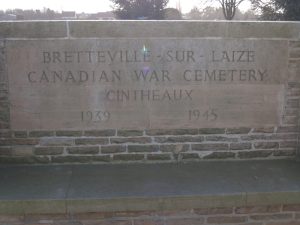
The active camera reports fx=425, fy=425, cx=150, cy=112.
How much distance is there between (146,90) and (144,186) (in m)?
1.15

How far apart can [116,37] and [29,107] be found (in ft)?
4.06

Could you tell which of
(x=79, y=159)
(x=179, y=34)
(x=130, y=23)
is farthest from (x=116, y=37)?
(x=79, y=159)

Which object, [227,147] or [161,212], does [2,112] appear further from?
[227,147]

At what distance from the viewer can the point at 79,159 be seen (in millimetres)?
4871

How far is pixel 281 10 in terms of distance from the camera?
1510 centimetres

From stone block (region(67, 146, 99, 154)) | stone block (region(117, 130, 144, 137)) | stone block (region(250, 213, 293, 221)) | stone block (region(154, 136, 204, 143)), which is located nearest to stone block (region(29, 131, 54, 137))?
stone block (region(67, 146, 99, 154))

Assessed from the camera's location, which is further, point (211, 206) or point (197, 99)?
point (197, 99)

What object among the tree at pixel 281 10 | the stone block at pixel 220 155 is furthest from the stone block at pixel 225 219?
the tree at pixel 281 10

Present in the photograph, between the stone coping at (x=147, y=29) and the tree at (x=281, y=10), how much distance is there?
10106mm

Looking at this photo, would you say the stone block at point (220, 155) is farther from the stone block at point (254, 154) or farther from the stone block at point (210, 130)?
the stone block at point (210, 130)

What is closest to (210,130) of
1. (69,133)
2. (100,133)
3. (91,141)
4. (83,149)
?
(100,133)

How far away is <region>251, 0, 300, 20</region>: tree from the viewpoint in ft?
46.1

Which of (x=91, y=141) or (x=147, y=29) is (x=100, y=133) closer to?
(x=91, y=141)

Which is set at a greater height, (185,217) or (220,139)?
(220,139)
